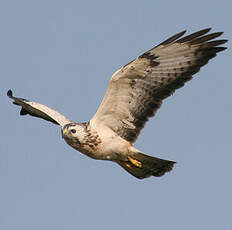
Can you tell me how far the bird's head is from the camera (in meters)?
9.37

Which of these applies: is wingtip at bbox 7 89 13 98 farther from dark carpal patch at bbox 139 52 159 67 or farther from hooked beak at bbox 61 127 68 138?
dark carpal patch at bbox 139 52 159 67

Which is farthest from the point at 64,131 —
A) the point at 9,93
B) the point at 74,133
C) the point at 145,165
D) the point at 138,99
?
the point at 9,93

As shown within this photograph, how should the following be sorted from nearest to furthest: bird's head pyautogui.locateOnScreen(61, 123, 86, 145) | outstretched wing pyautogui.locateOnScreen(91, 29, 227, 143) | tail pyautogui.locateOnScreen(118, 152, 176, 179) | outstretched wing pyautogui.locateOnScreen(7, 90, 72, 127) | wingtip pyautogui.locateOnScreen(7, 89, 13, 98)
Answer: bird's head pyautogui.locateOnScreen(61, 123, 86, 145) → outstretched wing pyautogui.locateOnScreen(91, 29, 227, 143) → tail pyautogui.locateOnScreen(118, 152, 176, 179) → outstretched wing pyautogui.locateOnScreen(7, 90, 72, 127) → wingtip pyautogui.locateOnScreen(7, 89, 13, 98)

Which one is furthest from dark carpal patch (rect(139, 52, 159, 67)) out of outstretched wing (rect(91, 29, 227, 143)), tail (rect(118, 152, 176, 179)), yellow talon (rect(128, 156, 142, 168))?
yellow talon (rect(128, 156, 142, 168))

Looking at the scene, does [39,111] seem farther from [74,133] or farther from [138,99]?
[138,99]

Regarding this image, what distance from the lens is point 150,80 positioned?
32.4 feet

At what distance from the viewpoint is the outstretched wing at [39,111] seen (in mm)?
10195

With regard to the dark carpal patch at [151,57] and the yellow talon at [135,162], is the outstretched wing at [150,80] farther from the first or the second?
the yellow talon at [135,162]

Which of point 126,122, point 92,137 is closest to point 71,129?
point 92,137

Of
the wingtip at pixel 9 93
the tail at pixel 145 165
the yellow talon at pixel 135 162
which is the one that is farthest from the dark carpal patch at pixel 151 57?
the wingtip at pixel 9 93

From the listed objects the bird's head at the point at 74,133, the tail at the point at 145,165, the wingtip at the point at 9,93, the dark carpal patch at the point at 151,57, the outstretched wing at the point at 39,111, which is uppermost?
the dark carpal patch at the point at 151,57

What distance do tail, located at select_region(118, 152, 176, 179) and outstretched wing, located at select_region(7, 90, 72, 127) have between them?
114cm

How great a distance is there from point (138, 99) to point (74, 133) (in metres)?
1.21

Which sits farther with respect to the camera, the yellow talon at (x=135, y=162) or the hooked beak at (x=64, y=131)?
the yellow talon at (x=135, y=162)
